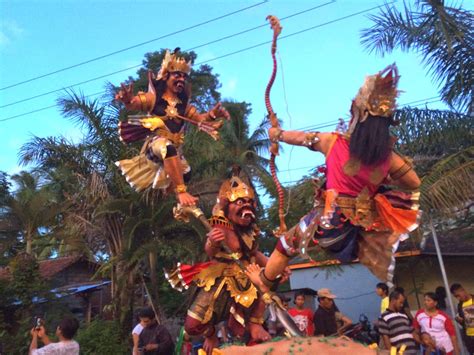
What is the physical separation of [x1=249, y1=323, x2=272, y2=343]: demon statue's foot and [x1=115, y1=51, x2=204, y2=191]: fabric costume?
1.66 metres

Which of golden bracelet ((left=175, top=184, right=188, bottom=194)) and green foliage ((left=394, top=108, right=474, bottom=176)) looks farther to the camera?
A: green foliage ((left=394, top=108, right=474, bottom=176))

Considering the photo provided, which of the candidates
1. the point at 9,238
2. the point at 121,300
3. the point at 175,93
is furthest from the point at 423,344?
the point at 9,238

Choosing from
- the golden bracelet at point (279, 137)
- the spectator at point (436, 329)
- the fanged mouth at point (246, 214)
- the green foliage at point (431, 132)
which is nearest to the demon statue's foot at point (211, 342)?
the fanged mouth at point (246, 214)

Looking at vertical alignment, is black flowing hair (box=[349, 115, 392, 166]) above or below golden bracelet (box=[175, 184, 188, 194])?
below

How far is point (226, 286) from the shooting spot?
16.3ft

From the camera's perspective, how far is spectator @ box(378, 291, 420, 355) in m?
5.13

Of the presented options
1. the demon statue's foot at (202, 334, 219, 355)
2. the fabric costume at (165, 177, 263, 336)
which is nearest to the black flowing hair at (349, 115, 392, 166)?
the fabric costume at (165, 177, 263, 336)

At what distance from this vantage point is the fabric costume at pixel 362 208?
3.43 m

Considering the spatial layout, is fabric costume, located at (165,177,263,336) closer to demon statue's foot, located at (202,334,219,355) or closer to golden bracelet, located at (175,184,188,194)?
demon statue's foot, located at (202,334,219,355)

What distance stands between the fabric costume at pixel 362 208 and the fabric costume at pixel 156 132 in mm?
2066

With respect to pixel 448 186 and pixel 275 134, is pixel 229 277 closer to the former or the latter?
pixel 275 134

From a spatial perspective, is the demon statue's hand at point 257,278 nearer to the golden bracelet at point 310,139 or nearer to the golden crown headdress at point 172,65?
the golden bracelet at point 310,139

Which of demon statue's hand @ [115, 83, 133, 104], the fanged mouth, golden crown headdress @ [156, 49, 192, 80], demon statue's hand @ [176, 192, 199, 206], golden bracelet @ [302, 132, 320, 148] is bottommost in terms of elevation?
the fanged mouth

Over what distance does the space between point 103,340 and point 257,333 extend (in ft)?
19.5
